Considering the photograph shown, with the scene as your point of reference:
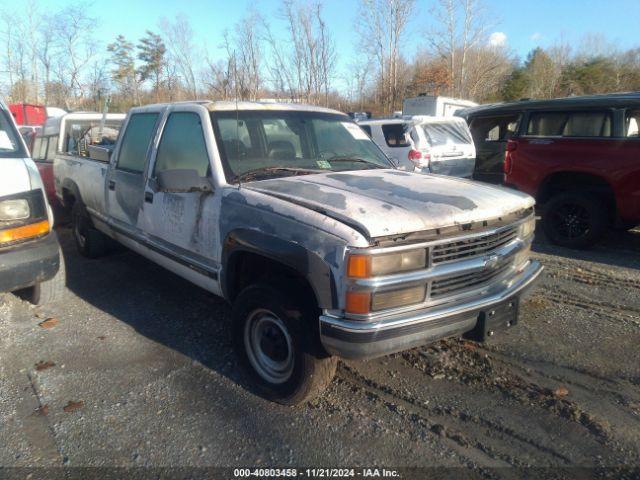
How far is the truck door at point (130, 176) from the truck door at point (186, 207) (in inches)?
8.9

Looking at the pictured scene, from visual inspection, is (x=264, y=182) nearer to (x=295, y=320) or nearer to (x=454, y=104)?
(x=295, y=320)

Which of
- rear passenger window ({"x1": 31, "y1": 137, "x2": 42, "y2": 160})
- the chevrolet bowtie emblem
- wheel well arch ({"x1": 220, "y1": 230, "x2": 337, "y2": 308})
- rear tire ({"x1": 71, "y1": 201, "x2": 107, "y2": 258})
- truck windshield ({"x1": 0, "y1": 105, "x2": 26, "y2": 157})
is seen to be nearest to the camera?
wheel well arch ({"x1": 220, "y1": 230, "x2": 337, "y2": 308})

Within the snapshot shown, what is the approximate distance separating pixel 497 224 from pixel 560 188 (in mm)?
4452

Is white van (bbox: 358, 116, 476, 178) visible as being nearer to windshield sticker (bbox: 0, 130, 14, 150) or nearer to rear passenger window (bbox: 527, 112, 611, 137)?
rear passenger window (bbox: 527, 112, 611, 137)

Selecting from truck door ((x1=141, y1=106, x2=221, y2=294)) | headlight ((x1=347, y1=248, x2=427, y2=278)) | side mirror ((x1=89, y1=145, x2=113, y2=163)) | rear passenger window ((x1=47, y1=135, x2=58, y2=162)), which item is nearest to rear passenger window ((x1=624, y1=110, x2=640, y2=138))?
headlight ((x1=347, y1=248, x2=427, y2=278))

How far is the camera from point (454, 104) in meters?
16.8

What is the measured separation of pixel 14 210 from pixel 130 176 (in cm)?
100

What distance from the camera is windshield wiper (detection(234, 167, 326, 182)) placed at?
133 inches

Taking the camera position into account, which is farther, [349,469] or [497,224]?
[497,224]

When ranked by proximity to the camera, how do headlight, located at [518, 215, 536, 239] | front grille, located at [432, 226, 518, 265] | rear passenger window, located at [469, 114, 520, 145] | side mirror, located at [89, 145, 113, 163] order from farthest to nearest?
rear passenger window, located at [469, 114, 520, 145] < side mirror, located at [89, 145, 113, 163] < headlight, located at [518, 215, 536, 239] < front grille, located at [432, 226, 518, 265]

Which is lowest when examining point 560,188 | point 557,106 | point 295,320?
point 295,320

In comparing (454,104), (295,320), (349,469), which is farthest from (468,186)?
(454,104)

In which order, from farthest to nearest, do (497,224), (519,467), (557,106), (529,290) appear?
(557,106)
(529,290)
(497,224)
(519,467)

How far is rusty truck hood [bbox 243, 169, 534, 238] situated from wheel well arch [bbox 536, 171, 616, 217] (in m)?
3.48
